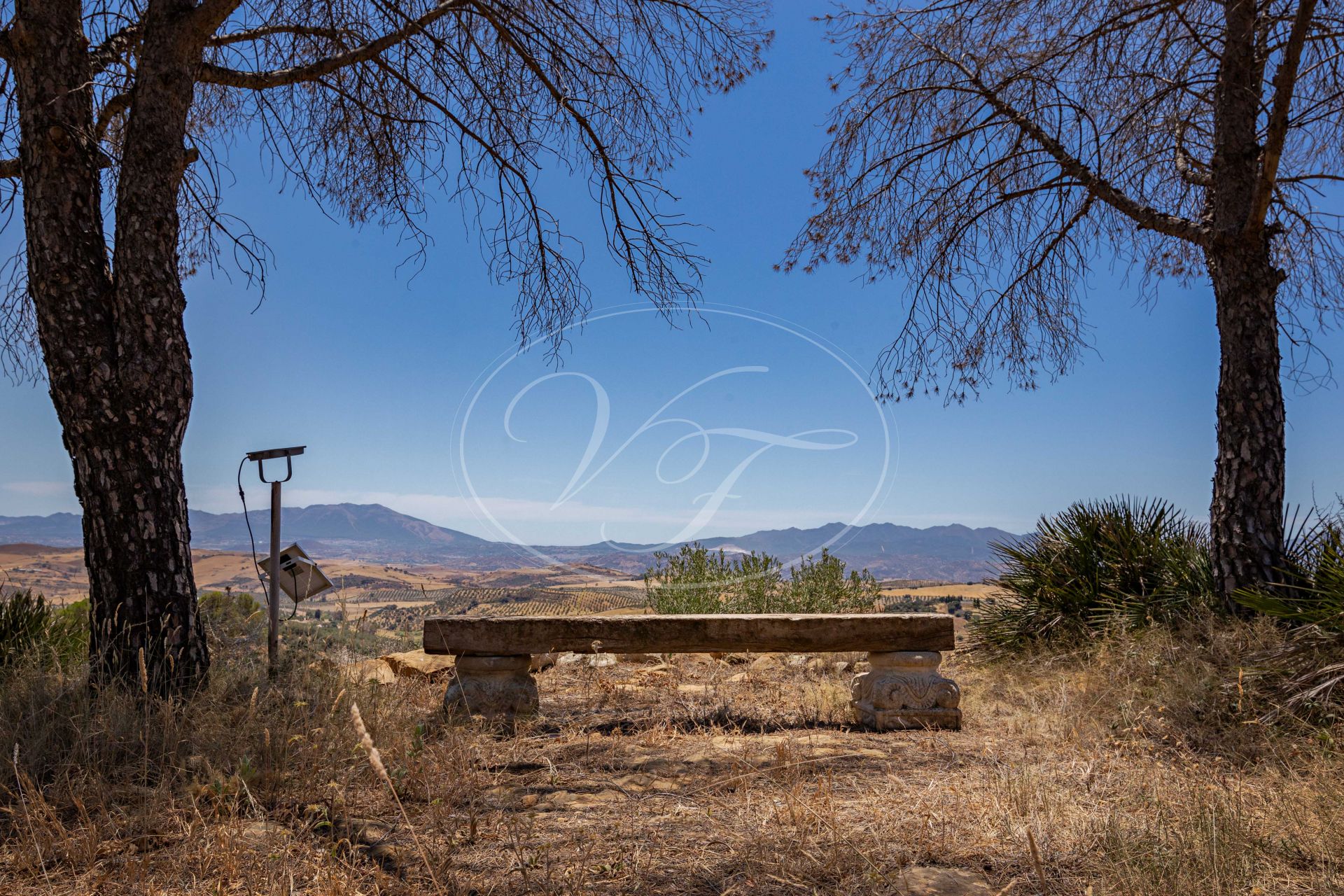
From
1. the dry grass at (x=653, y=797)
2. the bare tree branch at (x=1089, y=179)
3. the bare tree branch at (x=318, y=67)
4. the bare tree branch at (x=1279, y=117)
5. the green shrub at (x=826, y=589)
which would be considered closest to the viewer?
the dry grass at (x=653, y=797)

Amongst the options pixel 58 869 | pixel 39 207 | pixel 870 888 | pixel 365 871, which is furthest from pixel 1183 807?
pixel 39 207

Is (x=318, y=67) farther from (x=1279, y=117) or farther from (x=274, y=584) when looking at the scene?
(x=1279, y=117)

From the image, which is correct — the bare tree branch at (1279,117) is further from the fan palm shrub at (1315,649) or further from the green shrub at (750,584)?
the green shrub at (750,584)

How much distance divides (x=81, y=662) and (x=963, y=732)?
239 inches

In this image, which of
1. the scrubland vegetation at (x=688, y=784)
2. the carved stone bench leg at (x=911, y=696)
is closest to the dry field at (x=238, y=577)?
the scrubland vegetation at (x=688, y=784)

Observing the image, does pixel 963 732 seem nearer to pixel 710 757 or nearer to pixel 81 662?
pixel 710 757

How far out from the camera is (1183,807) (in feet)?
11.0

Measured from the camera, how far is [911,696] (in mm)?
5695

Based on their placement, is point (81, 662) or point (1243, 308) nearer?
point (81, 662)

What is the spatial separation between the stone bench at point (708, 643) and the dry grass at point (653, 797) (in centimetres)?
32

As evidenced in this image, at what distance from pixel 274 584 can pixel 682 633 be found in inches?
115

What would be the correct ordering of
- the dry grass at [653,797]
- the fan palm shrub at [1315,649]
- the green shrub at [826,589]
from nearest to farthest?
1. the dry grass at [653,797]
2. the fan palm shrub at [1315,649]
3. the green shrub at [826,589]

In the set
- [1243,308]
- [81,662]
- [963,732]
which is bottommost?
[963,732]

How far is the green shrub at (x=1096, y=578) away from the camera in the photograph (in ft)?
23.6
